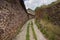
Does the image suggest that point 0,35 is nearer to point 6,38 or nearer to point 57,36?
point 6,38

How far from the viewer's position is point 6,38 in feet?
37.0

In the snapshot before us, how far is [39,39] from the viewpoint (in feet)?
42.0

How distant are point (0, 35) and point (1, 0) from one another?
3.67 m

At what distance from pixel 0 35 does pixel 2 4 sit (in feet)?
10.3

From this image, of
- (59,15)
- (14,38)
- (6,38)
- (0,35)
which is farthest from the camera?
(59,15)

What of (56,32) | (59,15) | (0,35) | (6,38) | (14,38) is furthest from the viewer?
(59,15)

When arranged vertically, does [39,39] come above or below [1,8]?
below

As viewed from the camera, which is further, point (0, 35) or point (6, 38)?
point (6, 38)

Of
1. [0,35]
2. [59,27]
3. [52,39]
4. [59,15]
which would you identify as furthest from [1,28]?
[59,15]

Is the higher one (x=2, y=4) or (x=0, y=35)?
(x=2, y=4)

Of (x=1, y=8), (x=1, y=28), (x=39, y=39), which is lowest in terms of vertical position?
(x=39, y=39)

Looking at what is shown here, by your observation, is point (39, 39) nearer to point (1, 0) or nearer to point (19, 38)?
point (19, 38)

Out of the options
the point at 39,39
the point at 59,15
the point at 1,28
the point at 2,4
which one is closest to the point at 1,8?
the point at 2,4

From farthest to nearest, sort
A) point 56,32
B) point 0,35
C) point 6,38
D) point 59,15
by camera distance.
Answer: point 59,15
point 56,32
point 6,38
point 0,35
